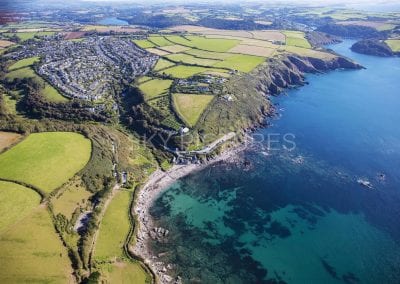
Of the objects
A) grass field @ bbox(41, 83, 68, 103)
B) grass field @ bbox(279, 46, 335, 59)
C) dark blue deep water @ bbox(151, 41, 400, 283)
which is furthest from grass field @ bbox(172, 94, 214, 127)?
grass field @ bbox(279, 46, 335, 59)

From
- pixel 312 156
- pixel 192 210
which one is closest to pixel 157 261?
pixel 192 210

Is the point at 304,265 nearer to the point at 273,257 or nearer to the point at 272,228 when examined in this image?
the point at 273,257

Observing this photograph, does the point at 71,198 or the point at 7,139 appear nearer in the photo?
the point at 71,198

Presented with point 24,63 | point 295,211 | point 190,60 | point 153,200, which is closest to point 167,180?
point 153,200

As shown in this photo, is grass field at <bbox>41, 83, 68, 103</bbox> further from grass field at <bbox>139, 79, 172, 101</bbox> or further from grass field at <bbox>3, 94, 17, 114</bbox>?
grass field at <bbox>139, 79, 172, 101</bbox>

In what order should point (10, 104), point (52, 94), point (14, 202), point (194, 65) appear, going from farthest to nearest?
point (194, 65)
point (52, 94)
point (10, 104)
point (14, 202)

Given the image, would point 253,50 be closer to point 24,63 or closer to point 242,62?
point 242,62

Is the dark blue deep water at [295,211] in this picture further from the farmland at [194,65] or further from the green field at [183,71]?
the green field at [183,71]
